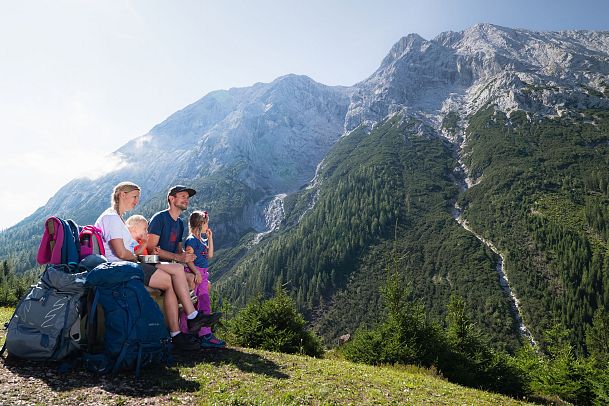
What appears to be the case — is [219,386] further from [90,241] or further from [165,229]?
[165,229]

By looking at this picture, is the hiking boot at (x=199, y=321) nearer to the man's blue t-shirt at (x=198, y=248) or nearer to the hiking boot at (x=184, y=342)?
A: the hiking boot at (x=184, y=342)

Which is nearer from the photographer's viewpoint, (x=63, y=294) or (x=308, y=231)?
(x=63, y=294)

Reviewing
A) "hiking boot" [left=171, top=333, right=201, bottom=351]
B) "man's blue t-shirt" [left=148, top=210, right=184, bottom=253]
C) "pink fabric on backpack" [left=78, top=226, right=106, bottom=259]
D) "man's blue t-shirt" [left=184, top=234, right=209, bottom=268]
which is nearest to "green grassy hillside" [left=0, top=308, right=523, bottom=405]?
"hiking boot" [left=171, top=333, right=201, bottom=351]

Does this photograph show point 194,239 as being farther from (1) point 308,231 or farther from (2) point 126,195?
(1) point 308,231

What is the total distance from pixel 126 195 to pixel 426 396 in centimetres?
864

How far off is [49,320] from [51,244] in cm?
166

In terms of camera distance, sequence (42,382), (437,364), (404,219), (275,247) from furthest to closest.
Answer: (275,247), (404,219), (437,364), (42,382)

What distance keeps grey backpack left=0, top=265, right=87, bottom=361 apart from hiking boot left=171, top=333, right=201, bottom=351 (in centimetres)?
221

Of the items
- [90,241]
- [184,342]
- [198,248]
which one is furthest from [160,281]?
[198,248]

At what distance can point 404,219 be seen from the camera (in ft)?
575

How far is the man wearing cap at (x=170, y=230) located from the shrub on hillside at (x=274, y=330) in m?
6.43

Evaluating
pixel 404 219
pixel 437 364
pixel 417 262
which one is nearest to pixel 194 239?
pixel 437 364

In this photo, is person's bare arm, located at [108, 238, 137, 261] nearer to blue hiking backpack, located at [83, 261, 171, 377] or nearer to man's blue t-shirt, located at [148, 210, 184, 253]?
blue hiking backpack, located at [83, 261, 171, 377]

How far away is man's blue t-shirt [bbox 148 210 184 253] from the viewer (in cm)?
941
